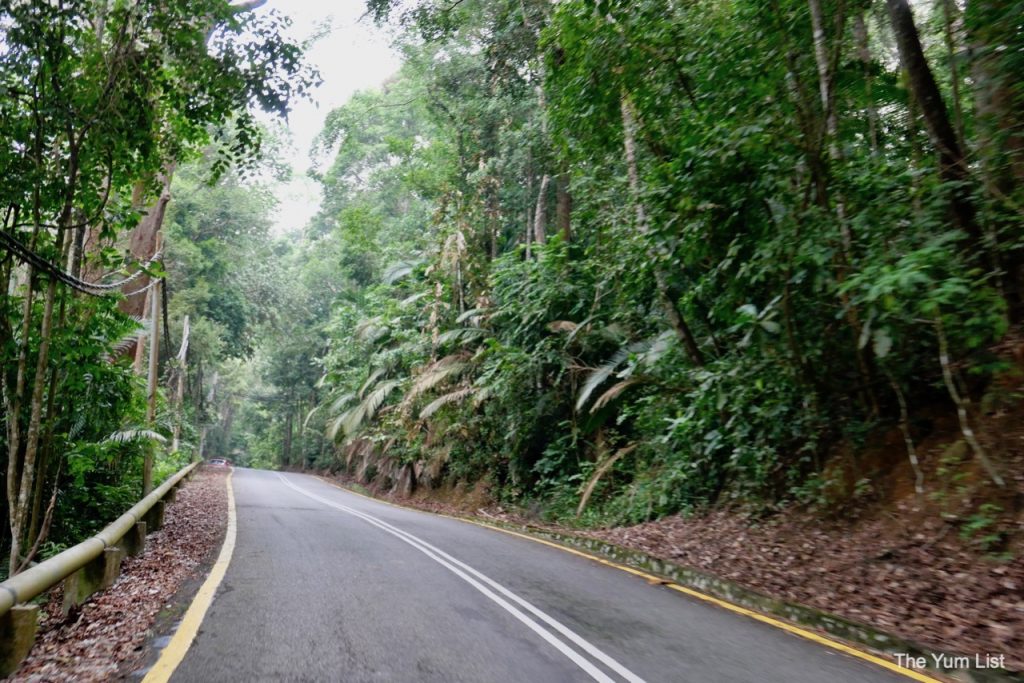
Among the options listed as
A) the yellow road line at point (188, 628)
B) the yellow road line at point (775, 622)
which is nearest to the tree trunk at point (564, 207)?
the yellow road line at point (775, 622)

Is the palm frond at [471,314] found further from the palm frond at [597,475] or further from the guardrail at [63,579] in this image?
the guardrail at [63,579]

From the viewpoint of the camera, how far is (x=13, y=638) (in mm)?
3930

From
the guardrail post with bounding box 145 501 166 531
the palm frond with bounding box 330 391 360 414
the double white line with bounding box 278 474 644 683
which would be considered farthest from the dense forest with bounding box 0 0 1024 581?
the palm frond with bounding box 330 391 360 414

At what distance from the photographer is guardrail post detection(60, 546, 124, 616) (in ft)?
17.9

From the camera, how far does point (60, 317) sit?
6934 mm

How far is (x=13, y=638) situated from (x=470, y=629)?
2.99 metres

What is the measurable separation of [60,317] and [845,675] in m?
7.74

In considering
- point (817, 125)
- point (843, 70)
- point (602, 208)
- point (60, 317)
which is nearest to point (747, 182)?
point (817, 125)

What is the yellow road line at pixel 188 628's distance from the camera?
13.2ft

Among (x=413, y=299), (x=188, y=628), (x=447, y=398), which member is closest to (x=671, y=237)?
(x=188, y=628)

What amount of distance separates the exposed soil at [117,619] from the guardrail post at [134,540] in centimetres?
12

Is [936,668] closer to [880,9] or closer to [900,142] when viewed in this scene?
[900,142]

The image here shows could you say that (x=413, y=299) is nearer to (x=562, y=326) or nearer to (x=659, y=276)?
(x=562, y=326)

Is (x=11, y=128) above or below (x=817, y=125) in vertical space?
below
